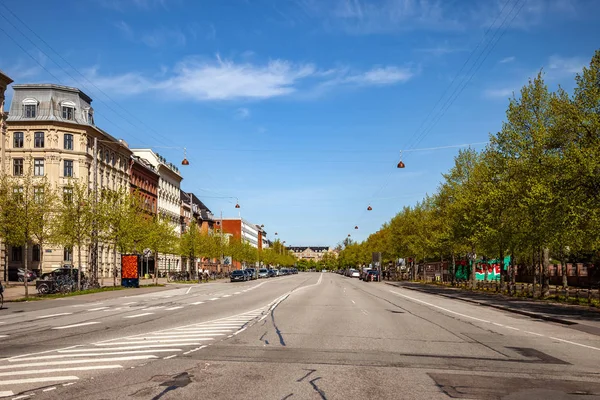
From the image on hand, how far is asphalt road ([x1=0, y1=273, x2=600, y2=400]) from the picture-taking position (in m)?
8.42

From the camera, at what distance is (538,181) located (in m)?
31.4

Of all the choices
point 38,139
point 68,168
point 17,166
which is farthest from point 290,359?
point 17,166

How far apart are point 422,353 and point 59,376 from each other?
7.18m

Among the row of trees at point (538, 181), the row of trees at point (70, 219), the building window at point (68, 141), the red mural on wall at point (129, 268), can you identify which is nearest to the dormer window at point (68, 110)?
the building window at point (68, 141)

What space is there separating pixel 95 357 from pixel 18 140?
203 feet

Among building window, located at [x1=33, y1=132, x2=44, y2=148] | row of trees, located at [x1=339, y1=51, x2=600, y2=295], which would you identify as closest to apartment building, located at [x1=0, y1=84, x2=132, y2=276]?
building window, located at [x1=33, y1=132, x2=44, y2=148]

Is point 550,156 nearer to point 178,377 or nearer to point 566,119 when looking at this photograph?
point 566,119

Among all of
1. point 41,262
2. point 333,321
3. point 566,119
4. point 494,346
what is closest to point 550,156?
point 566,119

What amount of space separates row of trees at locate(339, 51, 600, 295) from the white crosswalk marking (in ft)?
59.0

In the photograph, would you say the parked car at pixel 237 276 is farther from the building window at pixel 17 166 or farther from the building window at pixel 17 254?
the building window at pixel 17 166

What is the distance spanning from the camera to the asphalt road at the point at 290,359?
842 cm

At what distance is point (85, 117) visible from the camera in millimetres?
70250

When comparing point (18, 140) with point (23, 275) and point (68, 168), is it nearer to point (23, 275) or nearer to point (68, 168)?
point (68, 168)

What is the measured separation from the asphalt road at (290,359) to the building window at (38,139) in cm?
5104
